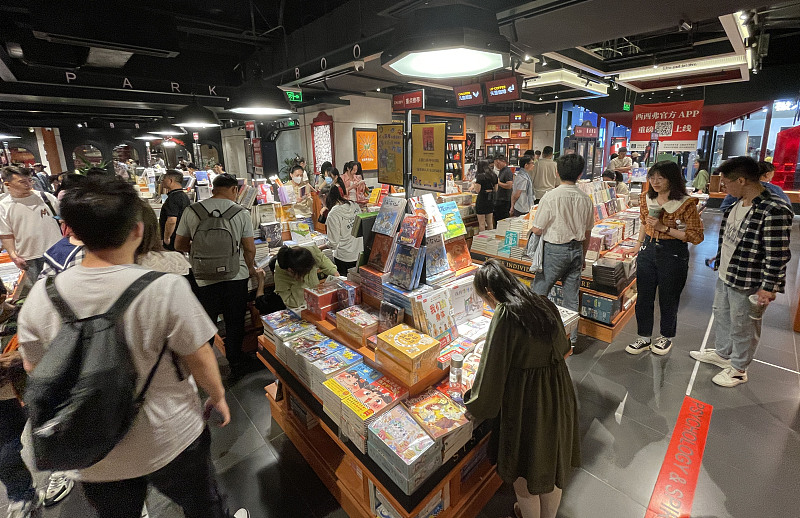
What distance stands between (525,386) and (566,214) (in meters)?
2.22

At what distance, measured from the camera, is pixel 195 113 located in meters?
4.80

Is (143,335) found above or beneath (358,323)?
above

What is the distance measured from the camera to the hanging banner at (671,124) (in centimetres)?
683

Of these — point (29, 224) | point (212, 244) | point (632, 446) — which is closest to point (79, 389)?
point (212, 244)

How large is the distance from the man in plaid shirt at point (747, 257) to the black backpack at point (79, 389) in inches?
154

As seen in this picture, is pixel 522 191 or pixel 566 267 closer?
pixel 566 267

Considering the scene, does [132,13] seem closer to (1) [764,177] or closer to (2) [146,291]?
(2) [146,291]

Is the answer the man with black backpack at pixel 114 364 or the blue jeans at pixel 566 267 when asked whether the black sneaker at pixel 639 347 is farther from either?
the man with black backpack at pixel 114 364

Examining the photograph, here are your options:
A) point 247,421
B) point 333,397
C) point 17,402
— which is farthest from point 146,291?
point 247,421

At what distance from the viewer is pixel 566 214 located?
11.3ft

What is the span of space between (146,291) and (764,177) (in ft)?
21.4

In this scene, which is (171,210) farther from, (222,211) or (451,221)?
(451,221)

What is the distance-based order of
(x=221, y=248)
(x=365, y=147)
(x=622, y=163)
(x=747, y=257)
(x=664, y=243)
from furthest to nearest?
1. (x=365, y=147)
2. (x=622, y=163)
3. (x=664, y=243)
4. (x=221, y=248)
5. (x=747, y=257)

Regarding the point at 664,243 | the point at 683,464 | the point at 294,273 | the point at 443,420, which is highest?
the point at 664,243
